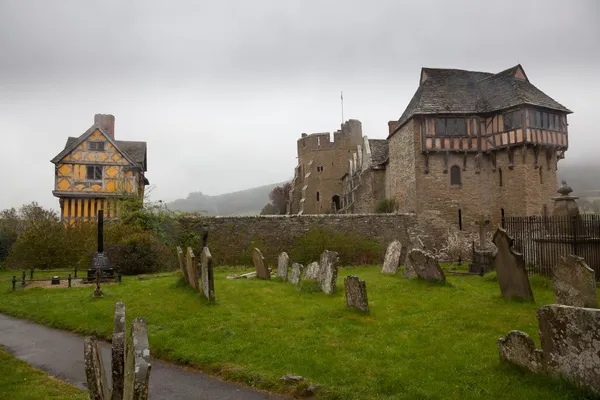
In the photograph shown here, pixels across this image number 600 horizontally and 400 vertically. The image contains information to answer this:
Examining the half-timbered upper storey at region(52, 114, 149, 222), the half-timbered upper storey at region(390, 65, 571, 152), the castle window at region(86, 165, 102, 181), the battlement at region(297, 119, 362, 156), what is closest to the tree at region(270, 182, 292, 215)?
the battlement at region(297, 119, 362, 156)

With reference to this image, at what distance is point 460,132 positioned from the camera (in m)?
24.4

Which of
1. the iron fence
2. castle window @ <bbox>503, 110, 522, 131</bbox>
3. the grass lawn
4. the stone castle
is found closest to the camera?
the grass lawn

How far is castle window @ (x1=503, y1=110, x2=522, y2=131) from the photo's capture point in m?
22.8

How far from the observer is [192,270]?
1185 centimetres

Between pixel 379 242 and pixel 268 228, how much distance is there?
20.9ft

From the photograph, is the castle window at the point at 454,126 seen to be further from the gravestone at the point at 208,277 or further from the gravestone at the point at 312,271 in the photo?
the gravestone at the point at 208,277

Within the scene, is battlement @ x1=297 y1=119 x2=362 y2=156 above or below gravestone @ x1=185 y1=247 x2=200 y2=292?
above

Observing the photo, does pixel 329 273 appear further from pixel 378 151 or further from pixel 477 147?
pixel 378 151

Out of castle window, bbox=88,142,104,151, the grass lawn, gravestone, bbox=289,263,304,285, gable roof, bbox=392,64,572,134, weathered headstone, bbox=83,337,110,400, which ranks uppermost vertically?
gable roof, bbox=392,64,572,134

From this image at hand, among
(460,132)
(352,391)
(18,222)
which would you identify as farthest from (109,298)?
(18,222)

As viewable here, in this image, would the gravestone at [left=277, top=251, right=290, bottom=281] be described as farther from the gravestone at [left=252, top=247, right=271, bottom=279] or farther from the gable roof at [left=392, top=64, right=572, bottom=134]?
the gable roof at [left=392, top=64, right=572, bottom=134]

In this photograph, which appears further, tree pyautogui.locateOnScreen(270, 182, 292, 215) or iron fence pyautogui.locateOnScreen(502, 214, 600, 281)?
tree pyautogui.locateOnScreen(270, 182, 292, 215)

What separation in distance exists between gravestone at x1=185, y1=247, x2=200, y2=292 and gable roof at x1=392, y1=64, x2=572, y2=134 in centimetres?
1687

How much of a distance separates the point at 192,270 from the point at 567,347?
370 inches
